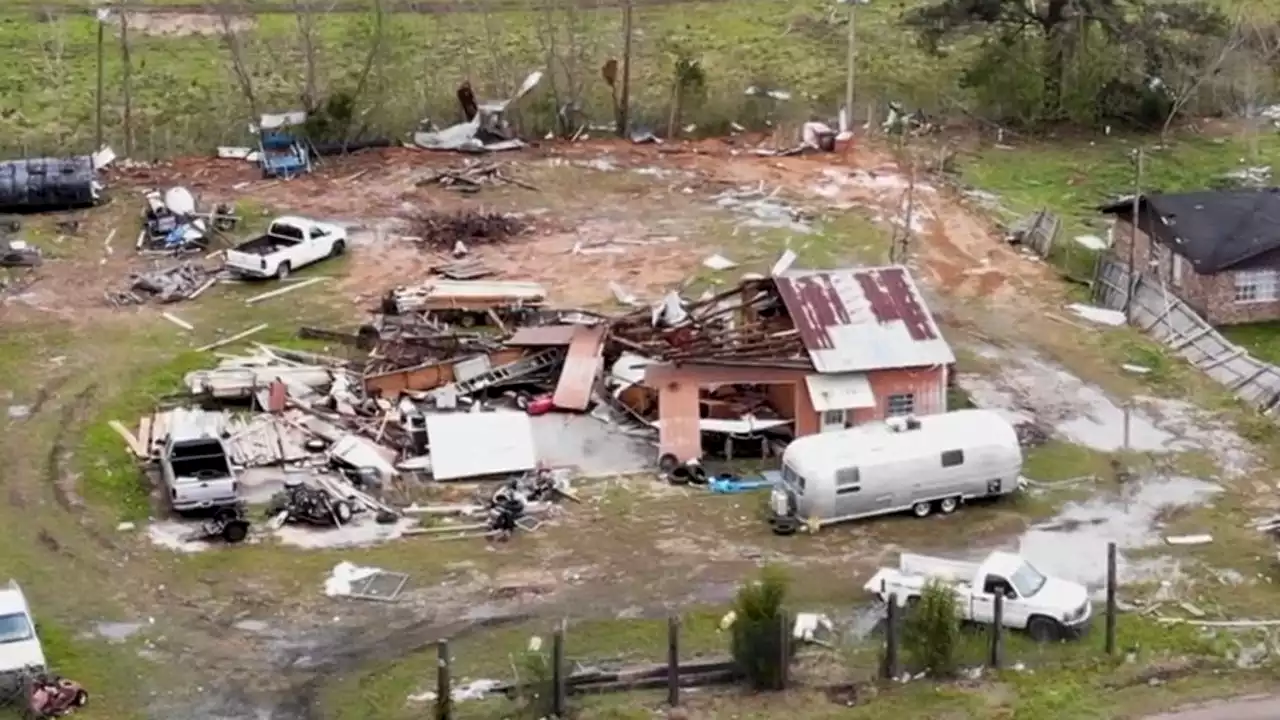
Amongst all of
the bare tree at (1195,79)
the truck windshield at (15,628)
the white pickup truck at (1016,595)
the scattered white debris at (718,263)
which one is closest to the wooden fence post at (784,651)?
the white pickup truck at (1016,595)

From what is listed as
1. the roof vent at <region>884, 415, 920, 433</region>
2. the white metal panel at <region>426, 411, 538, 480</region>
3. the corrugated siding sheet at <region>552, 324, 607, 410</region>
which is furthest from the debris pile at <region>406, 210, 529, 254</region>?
the roof vent at <region>884, 415, 920, 433</region>

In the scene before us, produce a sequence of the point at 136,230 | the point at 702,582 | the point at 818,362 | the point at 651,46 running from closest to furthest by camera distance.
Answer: the point at 702,582
the point at 818,362
the point at 136,230
the point at 651,46

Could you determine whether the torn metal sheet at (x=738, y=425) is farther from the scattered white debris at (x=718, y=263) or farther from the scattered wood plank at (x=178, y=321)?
the scattered wood plank at (x=178, y=321)

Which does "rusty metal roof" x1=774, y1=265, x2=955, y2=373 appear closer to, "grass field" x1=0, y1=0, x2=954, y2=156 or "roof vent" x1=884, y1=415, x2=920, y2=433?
"roof vent" x1=884, y1=415, x2=920, y2=433

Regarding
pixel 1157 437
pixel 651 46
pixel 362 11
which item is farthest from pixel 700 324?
pixel 362 11

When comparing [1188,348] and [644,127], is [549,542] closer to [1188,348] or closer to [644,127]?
[1188,348]

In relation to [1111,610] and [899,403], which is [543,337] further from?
[1111,610]
